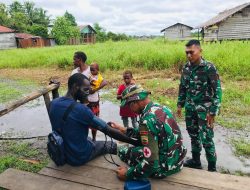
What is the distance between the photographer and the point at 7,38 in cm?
3788

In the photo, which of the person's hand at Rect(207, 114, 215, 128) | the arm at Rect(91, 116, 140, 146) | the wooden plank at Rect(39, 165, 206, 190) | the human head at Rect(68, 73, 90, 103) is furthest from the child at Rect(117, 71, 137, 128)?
the wooden plank at Rect(39, 165, 206, 190)

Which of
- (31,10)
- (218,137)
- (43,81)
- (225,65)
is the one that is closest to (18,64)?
(43,81)

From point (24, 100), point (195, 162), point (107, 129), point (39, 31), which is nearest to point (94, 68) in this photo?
point (24, 100)

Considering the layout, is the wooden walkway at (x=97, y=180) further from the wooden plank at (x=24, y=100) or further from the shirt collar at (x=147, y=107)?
the wooden plank at (x=24, y=100)

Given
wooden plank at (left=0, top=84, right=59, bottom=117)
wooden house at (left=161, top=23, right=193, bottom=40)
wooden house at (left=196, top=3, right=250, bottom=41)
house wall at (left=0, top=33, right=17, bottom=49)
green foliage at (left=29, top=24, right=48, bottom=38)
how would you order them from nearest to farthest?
wooden plank at (left=0, top=84, right=59, bottom=117) → wooden house at (left=196, top=3, right=250, bottom=41) → house wall at (left=0, top=33, right=17, bottom=49) → wooden house at (left=161, top=23, right=193, bottom=40) → green foliage at (left=29, top=24, right=48, bottom=38)

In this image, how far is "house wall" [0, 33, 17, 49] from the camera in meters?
37.5

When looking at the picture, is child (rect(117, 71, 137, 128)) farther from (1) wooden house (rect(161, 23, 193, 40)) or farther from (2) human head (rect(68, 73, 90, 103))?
(1) wooden house (rect(161, 23, 193, 40))

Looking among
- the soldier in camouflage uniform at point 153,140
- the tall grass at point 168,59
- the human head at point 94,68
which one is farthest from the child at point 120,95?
the tall grass at point 168,59

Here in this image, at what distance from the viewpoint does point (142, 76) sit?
11.2 metres

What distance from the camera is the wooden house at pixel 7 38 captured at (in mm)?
37219

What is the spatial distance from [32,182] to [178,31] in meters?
41.2

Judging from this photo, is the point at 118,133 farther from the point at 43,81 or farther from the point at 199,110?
the point at 43,81

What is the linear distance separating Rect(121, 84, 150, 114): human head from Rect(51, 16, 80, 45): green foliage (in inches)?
1646

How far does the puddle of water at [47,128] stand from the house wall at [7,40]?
106 feet
